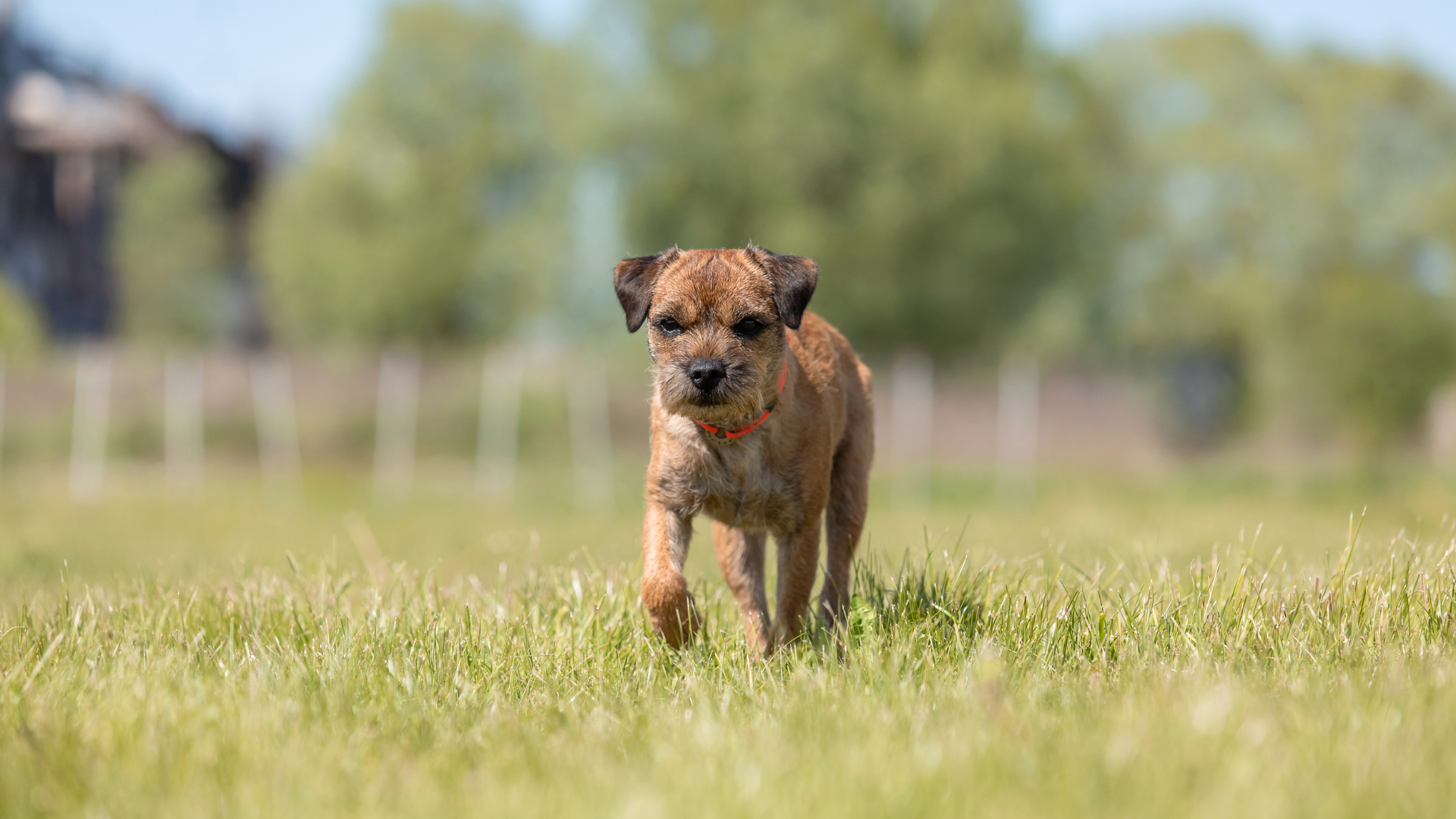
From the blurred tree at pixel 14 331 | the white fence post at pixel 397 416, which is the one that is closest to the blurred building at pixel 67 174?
the blurred tree at pixel 14 331

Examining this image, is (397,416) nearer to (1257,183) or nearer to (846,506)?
(846,506)

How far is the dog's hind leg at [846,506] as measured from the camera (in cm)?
475

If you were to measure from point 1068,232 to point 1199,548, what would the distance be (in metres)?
19.2

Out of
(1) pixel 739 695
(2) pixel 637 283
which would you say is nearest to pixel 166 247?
(2) pixel 637 283

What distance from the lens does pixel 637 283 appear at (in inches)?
179

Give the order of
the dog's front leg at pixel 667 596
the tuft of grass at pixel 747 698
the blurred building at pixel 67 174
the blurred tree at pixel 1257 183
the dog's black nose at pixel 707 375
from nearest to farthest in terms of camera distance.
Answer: the tuft of grass at pixel 747 698 < the dog's front leg at pixel 667 596 < the dog's black nose at pixel 707 375 < the blurred tree at pixel 1257 183 < the blurred building at pixel 67 174

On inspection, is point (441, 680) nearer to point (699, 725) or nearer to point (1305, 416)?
point (699, 725)

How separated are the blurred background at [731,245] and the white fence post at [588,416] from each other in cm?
11

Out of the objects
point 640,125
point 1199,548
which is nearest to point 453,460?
point 640,125

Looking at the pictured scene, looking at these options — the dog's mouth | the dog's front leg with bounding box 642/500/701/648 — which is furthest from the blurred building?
the dog's front leg with bounding box 642/500/701/648

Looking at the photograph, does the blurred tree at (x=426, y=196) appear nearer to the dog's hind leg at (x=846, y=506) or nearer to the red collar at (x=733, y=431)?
the dog's hind leg at (x=846, y=506)

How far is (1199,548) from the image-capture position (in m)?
7.59

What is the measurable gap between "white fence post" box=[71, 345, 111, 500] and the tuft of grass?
18.1 metres

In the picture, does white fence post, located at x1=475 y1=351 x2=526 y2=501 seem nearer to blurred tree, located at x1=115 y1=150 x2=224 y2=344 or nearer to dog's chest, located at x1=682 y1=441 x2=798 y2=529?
dog's chest, located at x1=682 y1=441 x2=798 y2=529
